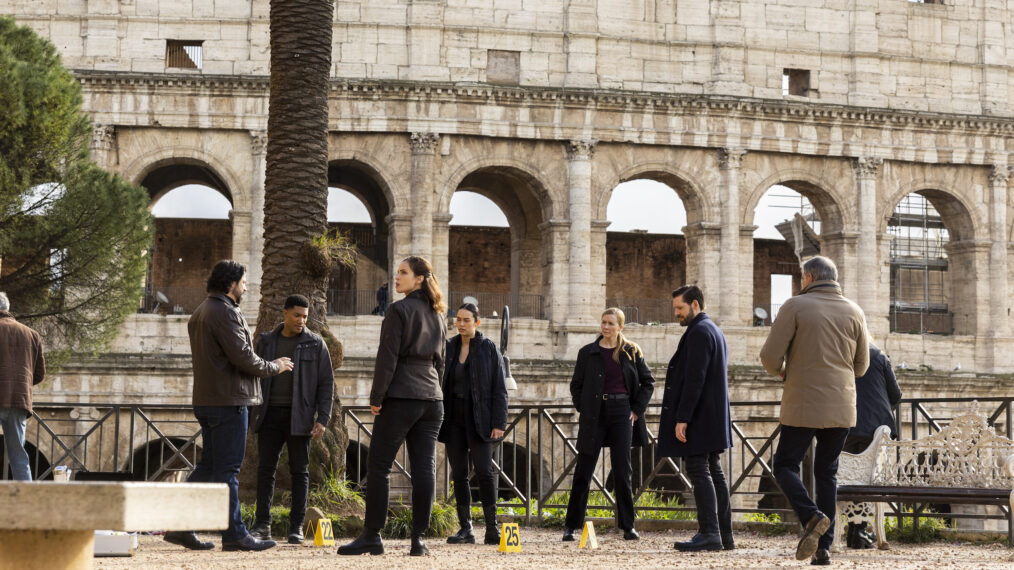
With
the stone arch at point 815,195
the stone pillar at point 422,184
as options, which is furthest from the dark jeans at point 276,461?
the stone arch at point 815,195

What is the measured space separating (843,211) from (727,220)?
293 cm

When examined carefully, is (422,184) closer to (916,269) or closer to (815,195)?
(815,195)

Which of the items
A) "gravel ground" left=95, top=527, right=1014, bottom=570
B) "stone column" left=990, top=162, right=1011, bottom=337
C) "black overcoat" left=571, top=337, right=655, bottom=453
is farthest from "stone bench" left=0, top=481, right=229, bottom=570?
"stone column" left=990, top=162, right=1011, bottom=337

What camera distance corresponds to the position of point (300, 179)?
13578 millimetres

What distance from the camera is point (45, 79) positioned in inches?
819

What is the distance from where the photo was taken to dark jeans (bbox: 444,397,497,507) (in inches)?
414

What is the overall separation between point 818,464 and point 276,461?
3984 mm

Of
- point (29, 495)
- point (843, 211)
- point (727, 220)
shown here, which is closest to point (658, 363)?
point (727, 220)

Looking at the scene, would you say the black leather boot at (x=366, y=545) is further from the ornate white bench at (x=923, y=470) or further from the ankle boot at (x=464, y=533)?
the ornate white bench at (x=923, y=470)

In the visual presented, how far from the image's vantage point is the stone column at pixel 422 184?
94.0 feet

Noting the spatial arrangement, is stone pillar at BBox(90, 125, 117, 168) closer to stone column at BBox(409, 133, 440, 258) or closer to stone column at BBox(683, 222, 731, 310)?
stone column at BBox(409, 133, 440, 258)

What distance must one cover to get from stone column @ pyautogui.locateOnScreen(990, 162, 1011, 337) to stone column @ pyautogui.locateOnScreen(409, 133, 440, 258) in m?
13.1

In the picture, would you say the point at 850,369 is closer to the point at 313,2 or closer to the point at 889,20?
the point at 313,2

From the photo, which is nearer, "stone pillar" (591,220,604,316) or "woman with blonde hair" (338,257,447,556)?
"woman with blonde hair" (338,257,447,556)
